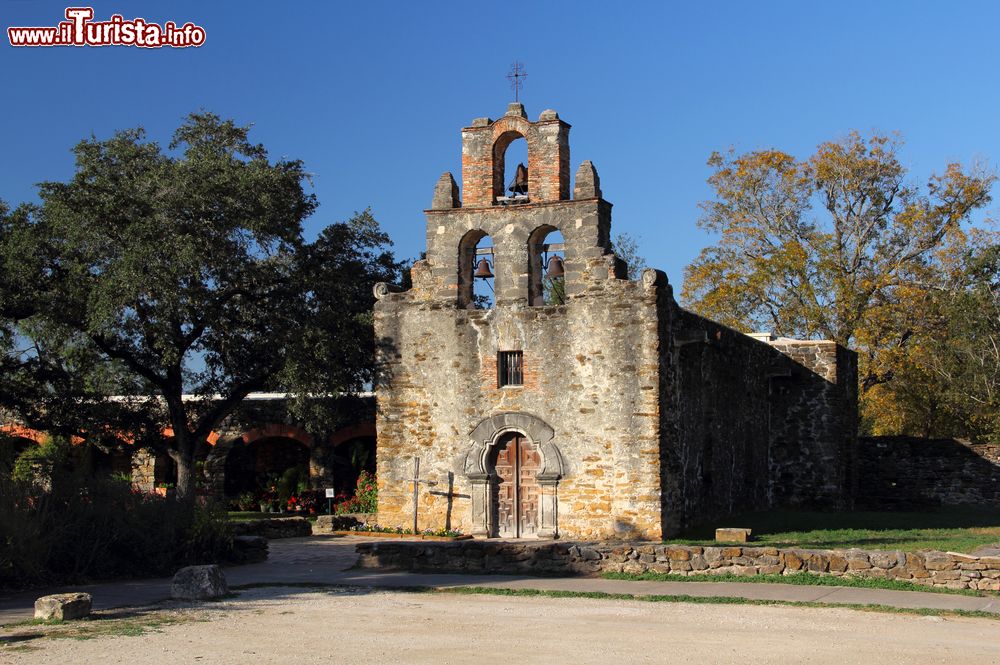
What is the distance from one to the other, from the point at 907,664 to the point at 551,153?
46.7ft

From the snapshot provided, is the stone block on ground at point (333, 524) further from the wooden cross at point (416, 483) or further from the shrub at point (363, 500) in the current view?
the shrub at point (363, 500)

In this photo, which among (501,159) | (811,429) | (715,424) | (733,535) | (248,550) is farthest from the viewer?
(811,429)

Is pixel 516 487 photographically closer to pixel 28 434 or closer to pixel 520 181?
pixel 520 181

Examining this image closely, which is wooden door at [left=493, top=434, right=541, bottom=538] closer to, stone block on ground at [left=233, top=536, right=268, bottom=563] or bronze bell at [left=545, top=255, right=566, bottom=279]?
bronze bell at [left=545, top=255, right=566, bottom=279]

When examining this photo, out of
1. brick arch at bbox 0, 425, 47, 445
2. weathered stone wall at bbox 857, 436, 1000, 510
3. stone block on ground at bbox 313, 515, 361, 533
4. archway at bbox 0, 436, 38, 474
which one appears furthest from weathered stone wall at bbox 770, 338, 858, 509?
brick arch at bbox 0, 425, 47, 445

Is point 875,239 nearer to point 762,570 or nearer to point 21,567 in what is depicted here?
point 762,570

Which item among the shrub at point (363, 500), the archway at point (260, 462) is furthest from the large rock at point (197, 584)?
the archway at point (260, 462)

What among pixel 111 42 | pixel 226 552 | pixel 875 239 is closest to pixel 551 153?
pixel 111 42

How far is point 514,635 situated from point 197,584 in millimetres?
4635

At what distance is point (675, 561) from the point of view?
16.5 metres

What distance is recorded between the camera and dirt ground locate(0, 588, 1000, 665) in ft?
35.8

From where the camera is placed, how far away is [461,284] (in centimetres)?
2355

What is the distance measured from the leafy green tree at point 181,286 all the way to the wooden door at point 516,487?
446 centimetres

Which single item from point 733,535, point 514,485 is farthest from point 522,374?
point 733,535
